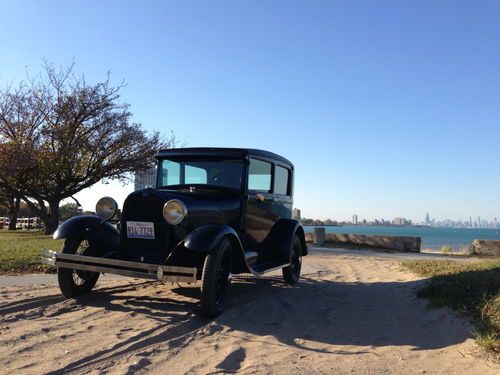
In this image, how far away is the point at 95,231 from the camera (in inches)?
277

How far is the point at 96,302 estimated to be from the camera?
6539 millimetres

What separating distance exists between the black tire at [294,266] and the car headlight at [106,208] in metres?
3.32

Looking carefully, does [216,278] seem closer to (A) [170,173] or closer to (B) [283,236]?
(A) [170,173]

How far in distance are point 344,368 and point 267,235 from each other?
13.8ft

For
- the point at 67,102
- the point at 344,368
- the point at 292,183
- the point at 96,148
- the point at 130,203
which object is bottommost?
the point at 344,368

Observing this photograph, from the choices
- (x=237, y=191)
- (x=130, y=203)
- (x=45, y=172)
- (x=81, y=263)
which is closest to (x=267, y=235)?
(x=237, y=191)

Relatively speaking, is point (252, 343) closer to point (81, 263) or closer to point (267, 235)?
point (81, 263)

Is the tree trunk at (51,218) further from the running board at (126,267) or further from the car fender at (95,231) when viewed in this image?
the running board at (126,267)

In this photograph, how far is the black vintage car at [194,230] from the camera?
19.2 feet

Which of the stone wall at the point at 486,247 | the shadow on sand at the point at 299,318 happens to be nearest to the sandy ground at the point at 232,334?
the shadow on sand at the point at 299,318

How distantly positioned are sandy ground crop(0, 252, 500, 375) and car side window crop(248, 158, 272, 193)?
5.84 ft

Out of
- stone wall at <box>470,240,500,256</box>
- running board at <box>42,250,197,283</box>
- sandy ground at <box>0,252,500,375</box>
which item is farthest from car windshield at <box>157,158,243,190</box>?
stone wall at <box>470,240,500,256</box>

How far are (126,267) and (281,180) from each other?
4098 millimetres

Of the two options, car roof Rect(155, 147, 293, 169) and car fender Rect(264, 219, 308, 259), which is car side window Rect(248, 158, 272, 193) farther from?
car fender Rect(264, 219, 308, 259)
